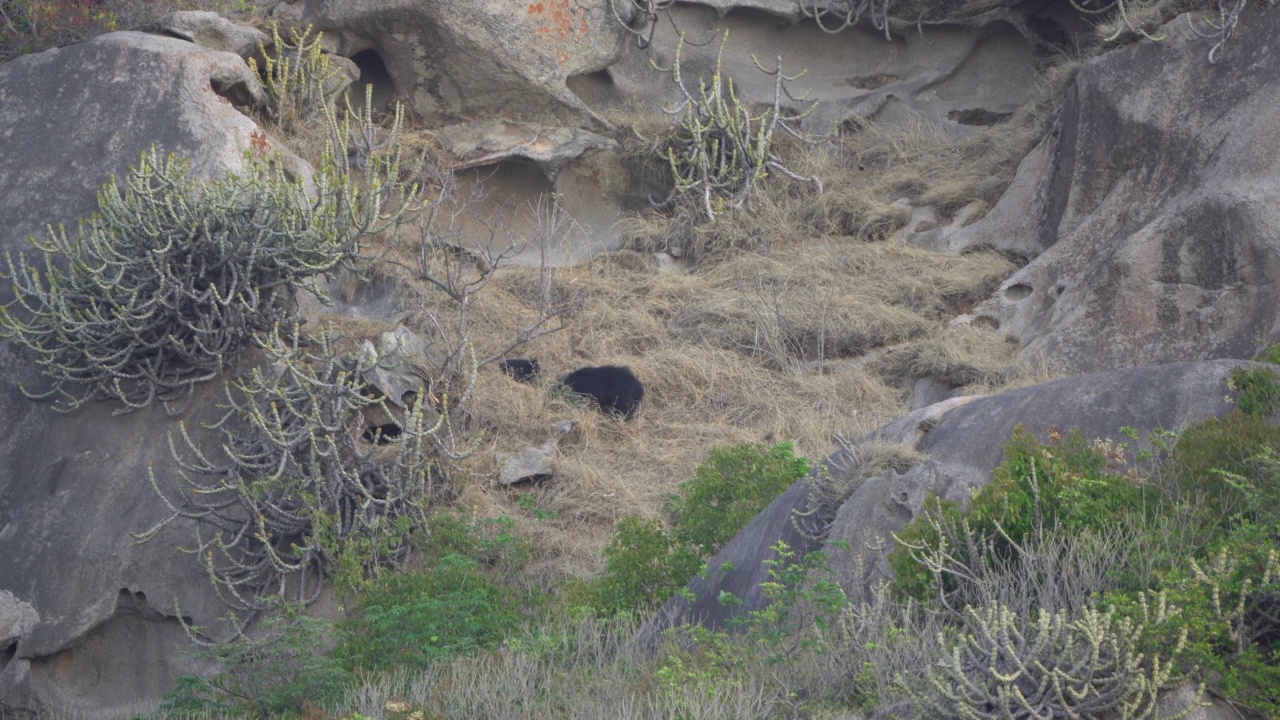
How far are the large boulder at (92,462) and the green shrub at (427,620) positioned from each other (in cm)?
187

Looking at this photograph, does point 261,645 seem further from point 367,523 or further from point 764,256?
point 764,256

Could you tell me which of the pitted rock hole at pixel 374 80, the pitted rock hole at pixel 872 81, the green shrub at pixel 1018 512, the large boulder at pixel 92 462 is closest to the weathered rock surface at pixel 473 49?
the pitted rock hole at pixel 374 80

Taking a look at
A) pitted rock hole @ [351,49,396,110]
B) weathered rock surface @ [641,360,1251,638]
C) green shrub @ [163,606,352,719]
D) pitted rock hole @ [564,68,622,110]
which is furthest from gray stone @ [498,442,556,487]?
pitted rock hole @ [564,68,622,110]

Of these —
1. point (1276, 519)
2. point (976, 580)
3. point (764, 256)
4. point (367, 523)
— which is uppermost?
point (1276, 519)

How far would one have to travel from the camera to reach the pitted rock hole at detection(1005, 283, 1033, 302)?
34.3ft

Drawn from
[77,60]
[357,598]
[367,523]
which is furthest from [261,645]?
[77,60]

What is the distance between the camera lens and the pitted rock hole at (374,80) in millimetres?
13156

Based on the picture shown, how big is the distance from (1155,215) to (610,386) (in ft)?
13.3

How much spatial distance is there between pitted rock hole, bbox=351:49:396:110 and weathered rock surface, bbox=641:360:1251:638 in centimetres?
760

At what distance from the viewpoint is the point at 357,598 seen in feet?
25.4

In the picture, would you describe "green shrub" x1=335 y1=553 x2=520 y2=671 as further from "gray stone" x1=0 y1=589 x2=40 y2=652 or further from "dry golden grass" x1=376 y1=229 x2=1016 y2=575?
"gray stone" x1=0 y1=589 x2=40 y2=652

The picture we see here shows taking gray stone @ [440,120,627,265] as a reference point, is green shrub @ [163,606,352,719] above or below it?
below

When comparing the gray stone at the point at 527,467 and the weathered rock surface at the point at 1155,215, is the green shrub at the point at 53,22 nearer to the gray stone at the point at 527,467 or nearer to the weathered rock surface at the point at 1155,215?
the gray stone at the point at 527,467

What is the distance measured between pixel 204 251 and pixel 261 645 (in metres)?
3.41
